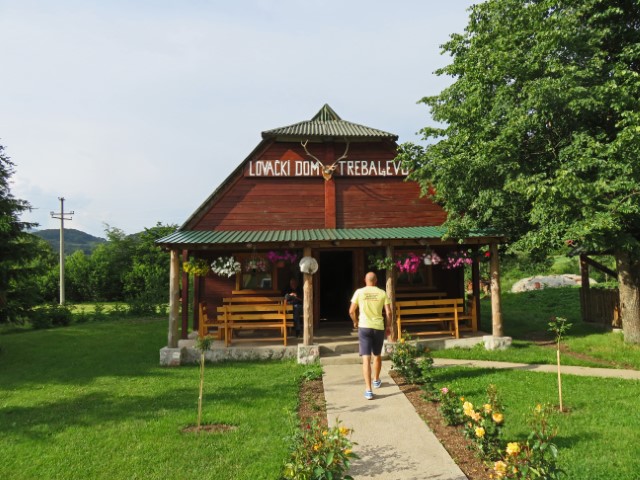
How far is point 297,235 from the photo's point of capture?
1134 cm

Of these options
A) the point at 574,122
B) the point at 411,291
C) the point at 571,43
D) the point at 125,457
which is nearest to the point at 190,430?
the point at 125,457

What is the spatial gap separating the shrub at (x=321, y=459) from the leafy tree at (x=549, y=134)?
7636 mm

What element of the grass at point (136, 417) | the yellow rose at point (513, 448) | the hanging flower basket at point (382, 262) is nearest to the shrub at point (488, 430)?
the yellow rose at point (513, 448)

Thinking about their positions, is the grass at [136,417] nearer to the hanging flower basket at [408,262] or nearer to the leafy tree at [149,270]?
the hanging flower basket at [408,262]

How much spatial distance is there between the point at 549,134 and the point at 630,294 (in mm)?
4795

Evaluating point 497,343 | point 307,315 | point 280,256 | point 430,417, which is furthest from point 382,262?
point 430,417

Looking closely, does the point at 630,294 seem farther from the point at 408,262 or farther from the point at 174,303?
the point at 174,303

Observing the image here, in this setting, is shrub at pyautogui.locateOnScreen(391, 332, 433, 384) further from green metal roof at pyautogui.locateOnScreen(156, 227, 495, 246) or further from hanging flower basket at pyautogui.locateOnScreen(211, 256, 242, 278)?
hanging flower basket at pyautogui.locateOnScreen(211, 256, 242, 278)

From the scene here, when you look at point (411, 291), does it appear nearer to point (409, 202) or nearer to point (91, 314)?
point (409, 202)

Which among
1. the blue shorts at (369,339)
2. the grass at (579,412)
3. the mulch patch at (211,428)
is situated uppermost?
the blue shorts at (369,339)

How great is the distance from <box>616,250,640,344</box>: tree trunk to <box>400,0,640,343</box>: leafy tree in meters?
0.03

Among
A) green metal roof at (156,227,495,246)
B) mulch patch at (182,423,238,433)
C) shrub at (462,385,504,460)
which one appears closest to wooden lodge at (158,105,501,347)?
green metal roof at (156,227,495,246)

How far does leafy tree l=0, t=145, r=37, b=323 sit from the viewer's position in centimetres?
1372

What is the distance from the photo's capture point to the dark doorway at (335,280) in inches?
607
